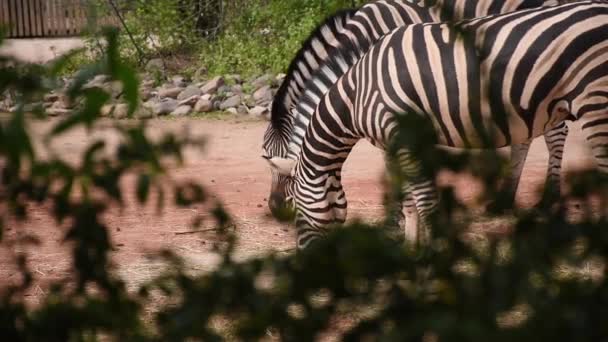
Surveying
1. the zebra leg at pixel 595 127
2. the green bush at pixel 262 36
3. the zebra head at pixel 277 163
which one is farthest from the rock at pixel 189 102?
the zebra leg at pixel 595 127

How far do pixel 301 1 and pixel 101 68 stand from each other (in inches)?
489

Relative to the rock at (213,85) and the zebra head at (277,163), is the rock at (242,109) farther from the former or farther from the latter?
the zebra head at (277,163)

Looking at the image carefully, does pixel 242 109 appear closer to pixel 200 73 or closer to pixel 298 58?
pixel 200 73

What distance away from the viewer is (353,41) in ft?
21.7

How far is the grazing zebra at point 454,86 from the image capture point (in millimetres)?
5133

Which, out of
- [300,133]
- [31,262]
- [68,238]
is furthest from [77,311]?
[300,133]

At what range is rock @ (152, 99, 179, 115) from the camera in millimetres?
11797

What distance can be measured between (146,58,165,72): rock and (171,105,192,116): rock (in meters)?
2.48

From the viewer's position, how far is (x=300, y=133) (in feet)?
21.7

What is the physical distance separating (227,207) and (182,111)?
503 cm

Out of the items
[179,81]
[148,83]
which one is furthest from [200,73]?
[148,83]

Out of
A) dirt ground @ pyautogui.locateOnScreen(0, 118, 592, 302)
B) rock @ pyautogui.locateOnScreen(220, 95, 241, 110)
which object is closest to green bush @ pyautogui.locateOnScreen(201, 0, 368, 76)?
rock @ pyautogui.locateOnScreen(220, 95, 241, 110)

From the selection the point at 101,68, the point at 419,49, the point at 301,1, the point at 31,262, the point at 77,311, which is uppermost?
the point at 301,1

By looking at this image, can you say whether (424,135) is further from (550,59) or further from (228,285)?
(550,59)
